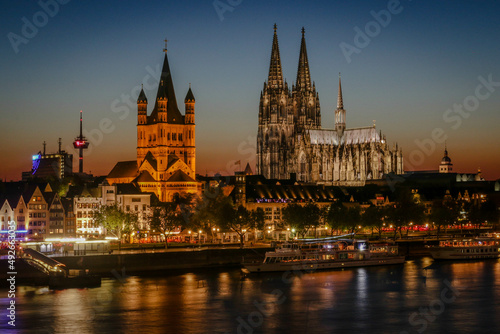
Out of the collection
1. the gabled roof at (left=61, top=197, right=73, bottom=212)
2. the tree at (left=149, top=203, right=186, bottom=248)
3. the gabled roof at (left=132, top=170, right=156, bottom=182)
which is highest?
the gabled roof at (left=132, top=170, right=156, bottom=182)

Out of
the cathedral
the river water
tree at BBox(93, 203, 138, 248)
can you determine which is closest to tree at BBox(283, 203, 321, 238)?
the cathedral

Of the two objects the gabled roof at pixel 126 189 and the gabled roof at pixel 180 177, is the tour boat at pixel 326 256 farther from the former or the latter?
the gabled roof at pixel 180 177

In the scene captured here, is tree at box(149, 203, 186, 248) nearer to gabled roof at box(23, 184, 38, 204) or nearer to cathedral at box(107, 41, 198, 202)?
gabled roof at box(23, 184, 38, 204)

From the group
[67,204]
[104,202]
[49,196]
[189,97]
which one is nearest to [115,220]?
[49,196]

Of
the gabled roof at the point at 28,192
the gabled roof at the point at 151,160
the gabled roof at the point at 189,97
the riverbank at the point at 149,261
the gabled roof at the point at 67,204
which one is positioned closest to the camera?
the riverbank at the point at 149,261

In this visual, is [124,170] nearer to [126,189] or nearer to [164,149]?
[164,149]

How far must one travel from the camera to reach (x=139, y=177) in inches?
5487

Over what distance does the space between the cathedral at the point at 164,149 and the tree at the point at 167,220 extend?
2084 centimetres

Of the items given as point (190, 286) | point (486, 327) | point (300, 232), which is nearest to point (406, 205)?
point (300, 232)

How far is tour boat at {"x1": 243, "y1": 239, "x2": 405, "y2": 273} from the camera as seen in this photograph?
89.6 metres

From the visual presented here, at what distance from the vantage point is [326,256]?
93.8 metres

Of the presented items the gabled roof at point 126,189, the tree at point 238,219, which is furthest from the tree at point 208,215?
the gabled roof at point 126,189

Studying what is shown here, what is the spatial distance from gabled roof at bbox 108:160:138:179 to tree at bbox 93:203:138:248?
102 ft

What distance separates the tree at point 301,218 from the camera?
4769 inches
